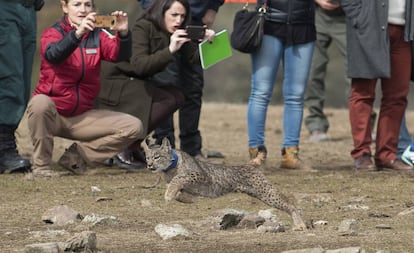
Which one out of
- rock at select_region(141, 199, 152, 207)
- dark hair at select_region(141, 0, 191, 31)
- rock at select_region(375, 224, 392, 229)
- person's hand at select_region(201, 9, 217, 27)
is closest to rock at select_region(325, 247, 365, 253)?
rock at select_region(375, 224, 392, 229)

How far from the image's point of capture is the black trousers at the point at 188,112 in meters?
9.92

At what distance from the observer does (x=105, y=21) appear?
29.5 ft

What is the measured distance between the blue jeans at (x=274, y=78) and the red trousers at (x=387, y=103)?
41 cm

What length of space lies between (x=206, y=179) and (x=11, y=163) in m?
2.71

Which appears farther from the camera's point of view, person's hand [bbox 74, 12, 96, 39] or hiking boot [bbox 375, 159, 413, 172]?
hiking boot [bbox 375, 159, 413, 172]

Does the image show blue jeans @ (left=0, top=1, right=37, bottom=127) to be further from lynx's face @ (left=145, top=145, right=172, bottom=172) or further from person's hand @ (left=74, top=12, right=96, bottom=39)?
lynx's face @ (left=145, top=145, right=172, bottom=172)

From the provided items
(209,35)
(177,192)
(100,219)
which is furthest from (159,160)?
(209,35)

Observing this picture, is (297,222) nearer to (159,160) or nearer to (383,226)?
(383,226)

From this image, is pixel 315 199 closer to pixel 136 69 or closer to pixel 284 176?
pixel 284 176

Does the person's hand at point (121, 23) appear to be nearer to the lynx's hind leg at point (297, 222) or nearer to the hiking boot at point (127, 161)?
the hiking boot at point (127, 161)

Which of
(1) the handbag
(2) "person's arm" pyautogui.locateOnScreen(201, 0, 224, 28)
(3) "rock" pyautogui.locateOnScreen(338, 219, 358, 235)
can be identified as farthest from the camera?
(2) "person's arm" pyautogui.locateOnScreen(201, 0, 224, 28)

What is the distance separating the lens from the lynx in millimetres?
7109

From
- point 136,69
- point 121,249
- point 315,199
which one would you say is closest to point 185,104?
point 136,69

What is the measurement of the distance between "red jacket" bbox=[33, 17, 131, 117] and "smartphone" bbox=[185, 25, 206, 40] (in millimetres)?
453
